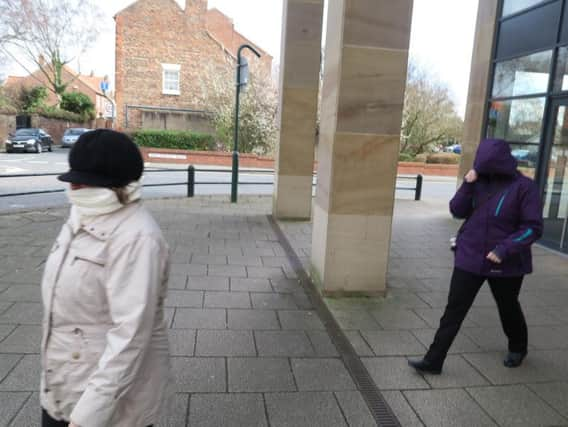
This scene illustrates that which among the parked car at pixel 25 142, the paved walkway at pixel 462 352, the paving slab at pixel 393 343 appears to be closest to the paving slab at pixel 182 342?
the paved walkway at pixel 462 352

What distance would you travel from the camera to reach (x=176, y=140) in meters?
28.1

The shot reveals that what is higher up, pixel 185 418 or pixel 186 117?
pixel 186 117

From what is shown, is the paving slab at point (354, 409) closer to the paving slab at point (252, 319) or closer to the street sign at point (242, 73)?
the paving slab at point (252, 319)

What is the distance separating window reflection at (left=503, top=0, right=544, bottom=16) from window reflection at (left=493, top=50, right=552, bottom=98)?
942 millimetres

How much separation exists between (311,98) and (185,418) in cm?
711

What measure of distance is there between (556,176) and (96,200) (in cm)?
872

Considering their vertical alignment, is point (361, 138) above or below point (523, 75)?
below

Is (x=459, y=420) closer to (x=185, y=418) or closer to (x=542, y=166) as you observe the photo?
(x=185, y=418)

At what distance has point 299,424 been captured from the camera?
2.83 m

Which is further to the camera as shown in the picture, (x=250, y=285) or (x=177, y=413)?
(x=250, y=285)

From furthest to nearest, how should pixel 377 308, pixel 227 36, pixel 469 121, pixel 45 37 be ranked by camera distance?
pixel 227 36 < pixel 45 37 < pixel 469 121 < pixel 377 308

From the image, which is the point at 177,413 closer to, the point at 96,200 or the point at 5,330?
the point at 96,200

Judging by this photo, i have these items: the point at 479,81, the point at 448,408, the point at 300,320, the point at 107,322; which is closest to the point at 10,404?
the point at 107,322

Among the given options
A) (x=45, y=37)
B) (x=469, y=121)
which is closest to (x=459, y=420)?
(x=469, y=121)
